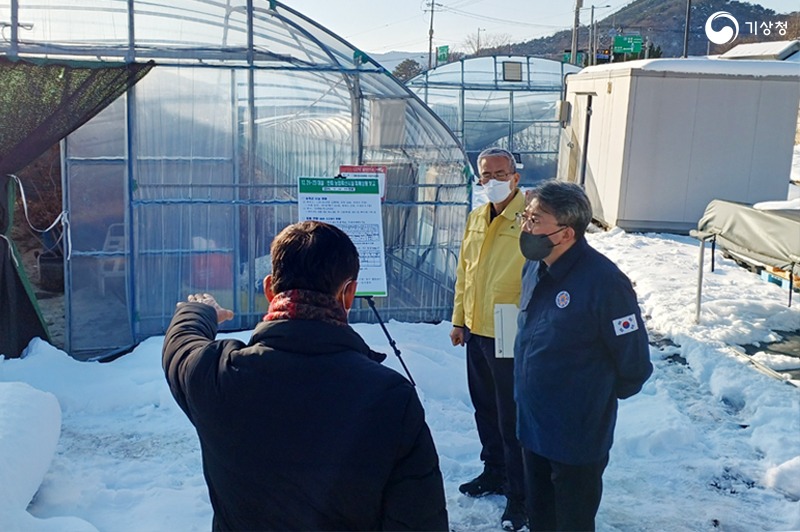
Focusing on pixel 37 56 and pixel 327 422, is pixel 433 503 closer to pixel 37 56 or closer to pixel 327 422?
pixel 327 422

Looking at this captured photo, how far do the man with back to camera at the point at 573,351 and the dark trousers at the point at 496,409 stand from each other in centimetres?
71

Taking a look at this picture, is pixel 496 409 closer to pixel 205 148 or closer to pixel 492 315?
pixel 492 315

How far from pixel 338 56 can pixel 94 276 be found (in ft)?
9.63

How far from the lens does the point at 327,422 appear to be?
1.76 metres

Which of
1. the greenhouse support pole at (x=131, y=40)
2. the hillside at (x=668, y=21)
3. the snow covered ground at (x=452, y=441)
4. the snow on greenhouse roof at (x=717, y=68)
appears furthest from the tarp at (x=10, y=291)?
the hillside at (x=668, y=21)

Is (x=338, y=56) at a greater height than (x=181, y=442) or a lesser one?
greater

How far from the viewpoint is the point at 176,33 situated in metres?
6.79

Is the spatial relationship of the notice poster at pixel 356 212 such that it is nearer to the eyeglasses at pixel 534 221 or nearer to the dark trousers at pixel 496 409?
the dark trousers at pixel 496 409

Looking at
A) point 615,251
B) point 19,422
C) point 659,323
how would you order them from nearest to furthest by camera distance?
point 19,422, point 659,323, point 615,251

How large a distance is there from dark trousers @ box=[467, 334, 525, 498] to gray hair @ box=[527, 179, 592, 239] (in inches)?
39.9

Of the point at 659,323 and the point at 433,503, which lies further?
the point at 659,323

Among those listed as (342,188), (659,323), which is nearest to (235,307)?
(342,188)

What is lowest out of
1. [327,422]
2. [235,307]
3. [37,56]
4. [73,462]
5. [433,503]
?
[73,462]

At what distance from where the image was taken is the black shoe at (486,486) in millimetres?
4309
